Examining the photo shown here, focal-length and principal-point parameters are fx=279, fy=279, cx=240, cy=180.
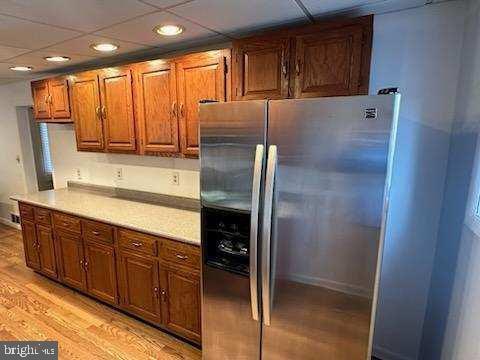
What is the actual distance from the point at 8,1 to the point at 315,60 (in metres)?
1.65

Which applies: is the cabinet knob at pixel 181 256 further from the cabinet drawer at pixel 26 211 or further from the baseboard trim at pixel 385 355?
the cabinet drawer at pixel 26 211

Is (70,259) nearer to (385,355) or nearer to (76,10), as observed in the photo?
(76,10)

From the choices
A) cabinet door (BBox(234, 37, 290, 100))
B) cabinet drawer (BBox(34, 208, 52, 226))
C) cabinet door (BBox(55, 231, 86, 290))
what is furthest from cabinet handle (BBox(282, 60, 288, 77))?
cabinet drawer (BBox(34, 208, 52, 226))

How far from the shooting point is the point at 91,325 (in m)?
2.38

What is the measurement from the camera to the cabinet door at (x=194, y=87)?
1.98 metres

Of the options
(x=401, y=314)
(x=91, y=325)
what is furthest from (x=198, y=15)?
(x=91, y=325)

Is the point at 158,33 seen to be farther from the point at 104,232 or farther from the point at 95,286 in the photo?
the point at 95,286

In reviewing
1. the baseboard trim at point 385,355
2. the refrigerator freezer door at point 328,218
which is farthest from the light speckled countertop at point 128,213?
the baseboard trim at point 385,355

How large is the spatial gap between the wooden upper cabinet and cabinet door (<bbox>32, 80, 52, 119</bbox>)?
6.12 feet

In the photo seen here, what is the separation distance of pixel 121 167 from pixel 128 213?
811 mm

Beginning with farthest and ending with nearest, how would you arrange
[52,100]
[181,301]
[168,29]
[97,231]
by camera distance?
[52,100]
[97,231]
[181,301]
[168,29]

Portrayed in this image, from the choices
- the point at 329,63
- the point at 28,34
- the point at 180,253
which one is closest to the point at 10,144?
the point at 28,34

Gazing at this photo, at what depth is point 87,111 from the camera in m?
2.74

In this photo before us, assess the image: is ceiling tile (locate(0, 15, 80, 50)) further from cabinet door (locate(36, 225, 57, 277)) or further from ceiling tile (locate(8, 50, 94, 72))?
cabinet door (locate(36, 225, 57, 277))
